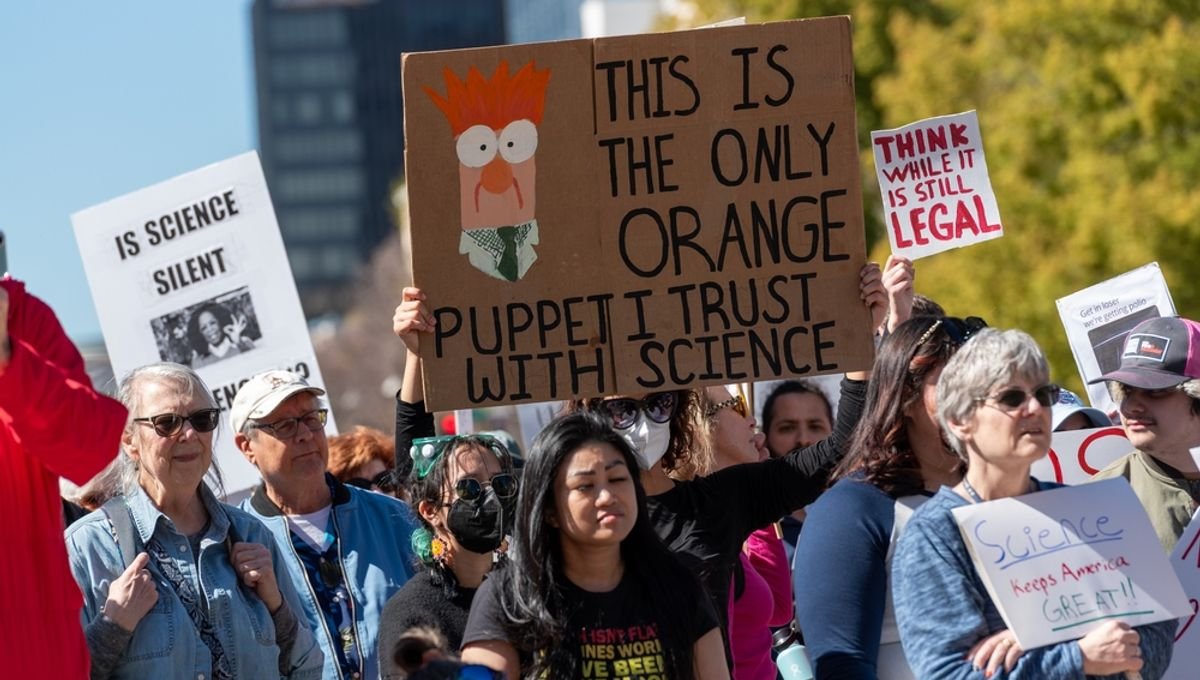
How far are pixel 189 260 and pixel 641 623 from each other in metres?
3.84

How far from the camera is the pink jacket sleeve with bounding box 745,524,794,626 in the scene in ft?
20.2

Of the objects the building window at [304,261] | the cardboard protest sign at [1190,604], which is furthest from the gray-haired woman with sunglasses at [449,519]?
the building window at [304,261]

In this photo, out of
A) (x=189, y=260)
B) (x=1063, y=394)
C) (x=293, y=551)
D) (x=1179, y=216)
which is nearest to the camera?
(x=293, y=551)

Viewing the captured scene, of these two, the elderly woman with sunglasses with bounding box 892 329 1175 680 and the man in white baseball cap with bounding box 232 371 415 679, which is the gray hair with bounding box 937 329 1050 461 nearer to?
the elderly woman with sunglasses with bounding box 892 329 1175 680

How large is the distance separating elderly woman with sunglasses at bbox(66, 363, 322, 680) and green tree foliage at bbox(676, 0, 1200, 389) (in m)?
14.3

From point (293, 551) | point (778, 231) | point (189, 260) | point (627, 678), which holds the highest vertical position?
point (189, 260)

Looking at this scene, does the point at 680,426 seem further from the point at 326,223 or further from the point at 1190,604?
the point at 326,223

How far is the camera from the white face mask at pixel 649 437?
5098 millimetres

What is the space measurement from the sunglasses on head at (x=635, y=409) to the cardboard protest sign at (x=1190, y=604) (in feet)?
4.64

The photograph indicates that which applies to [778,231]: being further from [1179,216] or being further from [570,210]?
[1179,216]

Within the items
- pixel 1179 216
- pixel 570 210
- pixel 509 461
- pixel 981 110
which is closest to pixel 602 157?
pixel 570 210

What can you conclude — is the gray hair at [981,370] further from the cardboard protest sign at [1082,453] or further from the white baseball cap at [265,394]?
the white baseball cap at [265,394]

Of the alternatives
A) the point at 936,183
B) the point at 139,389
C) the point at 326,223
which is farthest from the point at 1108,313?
the point at 326,223

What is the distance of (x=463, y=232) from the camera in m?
5.00
